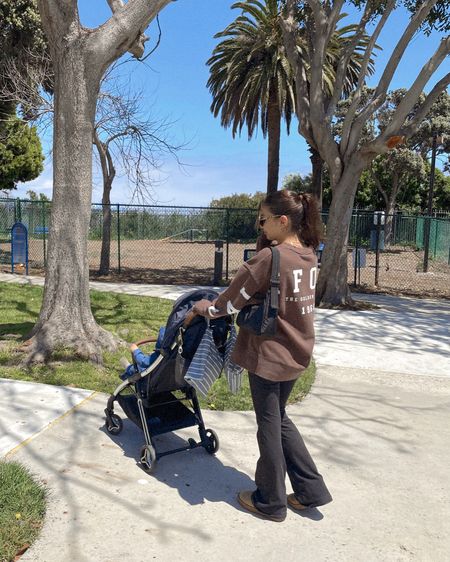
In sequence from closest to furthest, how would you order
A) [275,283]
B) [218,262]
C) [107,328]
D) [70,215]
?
[275,283], [70,215], [107,328], [218,262]

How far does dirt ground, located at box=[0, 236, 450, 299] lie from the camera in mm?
15422

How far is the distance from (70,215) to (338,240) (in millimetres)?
6385

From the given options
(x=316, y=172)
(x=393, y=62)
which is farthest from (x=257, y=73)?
(x=393, y=62)

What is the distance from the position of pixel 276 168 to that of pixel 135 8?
48.7 ft

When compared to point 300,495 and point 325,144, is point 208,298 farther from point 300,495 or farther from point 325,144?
point 325,144

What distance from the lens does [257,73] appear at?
2034 centimetres

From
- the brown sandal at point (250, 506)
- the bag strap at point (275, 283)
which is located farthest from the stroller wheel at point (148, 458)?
the bag strap at point (275, 283)

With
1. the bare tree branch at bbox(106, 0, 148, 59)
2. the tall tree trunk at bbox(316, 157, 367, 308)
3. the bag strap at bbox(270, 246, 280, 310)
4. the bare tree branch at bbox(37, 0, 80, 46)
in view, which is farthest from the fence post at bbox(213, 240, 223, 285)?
the bag strap at bbox(270, 246, 280, 310)

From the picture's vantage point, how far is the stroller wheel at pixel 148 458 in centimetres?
363

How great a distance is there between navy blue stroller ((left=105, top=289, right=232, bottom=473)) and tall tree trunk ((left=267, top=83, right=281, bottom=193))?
1706 centimetres

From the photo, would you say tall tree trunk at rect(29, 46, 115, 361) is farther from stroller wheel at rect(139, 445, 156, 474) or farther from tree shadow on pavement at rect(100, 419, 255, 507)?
stroller wheel at rect(139, 445, 156, 474)

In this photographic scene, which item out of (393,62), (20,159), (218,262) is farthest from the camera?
(20,159)

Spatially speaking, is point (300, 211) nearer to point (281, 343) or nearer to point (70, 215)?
point (281, 343)

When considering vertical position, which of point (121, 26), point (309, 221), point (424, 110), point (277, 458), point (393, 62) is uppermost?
point (393, 62)
